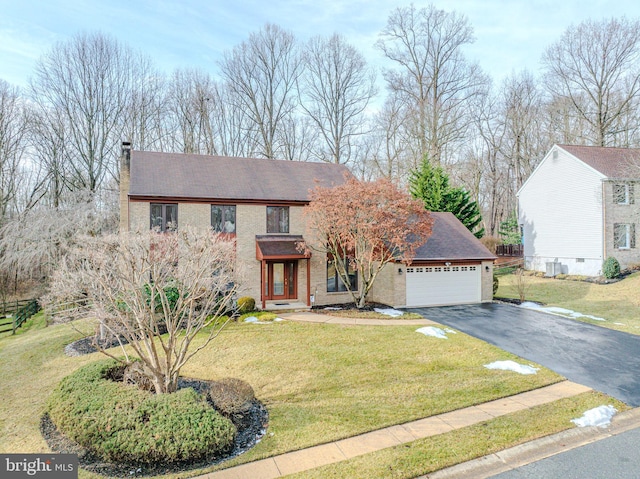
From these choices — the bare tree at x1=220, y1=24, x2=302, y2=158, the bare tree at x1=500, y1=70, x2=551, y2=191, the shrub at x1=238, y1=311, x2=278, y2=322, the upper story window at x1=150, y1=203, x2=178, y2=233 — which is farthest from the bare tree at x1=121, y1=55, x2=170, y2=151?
the bare tree at x1=500, y1=70, x2=551, y2=191

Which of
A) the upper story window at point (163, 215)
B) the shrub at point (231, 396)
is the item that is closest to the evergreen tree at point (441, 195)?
the upper story window at point (163, 215)

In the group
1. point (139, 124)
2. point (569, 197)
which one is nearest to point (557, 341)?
point (569, 197)

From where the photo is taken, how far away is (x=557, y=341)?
10969 millimetres

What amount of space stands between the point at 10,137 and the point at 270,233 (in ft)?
70.7

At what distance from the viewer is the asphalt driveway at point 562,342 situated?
26.8 ft

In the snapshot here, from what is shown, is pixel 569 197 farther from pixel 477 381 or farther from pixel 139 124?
pixel 139 124

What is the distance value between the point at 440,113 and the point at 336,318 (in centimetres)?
2341

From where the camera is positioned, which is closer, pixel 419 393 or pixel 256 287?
pixel 419 393

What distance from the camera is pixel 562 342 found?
1085cm

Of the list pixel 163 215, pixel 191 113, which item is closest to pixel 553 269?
pixel 163 215

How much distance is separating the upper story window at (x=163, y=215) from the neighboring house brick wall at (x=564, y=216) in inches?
928

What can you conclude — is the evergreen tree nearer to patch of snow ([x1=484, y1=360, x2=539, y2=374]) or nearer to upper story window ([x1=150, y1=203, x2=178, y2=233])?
upper story window ([x1=150, y1=203, x2=178, y2=233])

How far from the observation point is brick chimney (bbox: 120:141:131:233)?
50.8 feet

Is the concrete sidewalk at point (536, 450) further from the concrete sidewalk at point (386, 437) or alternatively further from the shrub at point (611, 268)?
the shrub at point (611, 268)
